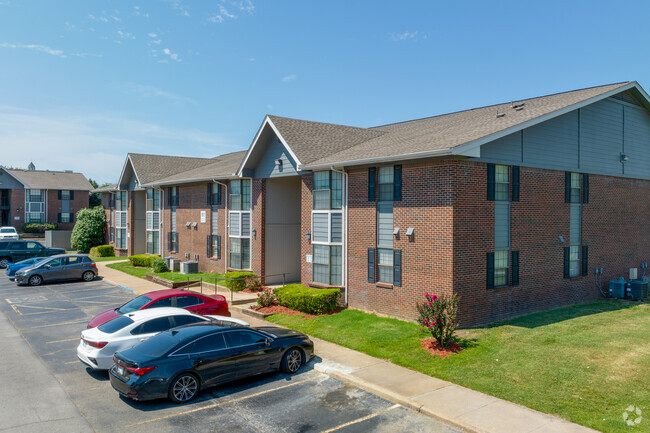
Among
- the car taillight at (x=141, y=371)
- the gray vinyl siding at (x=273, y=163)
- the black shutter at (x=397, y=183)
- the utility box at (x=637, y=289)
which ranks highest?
the gray vinyl siding at (x=273, y=163)

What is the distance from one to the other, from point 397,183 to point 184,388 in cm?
982

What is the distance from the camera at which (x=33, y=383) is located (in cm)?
1172

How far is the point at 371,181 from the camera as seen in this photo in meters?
17.9

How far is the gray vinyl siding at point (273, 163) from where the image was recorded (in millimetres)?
22375

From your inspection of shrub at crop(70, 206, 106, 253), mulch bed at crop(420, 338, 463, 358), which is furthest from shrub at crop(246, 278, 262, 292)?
shrub at crop(70, 206, 106, 253)

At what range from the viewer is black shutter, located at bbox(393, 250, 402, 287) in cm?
1683

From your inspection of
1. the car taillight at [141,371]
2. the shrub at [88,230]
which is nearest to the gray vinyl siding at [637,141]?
the car taillight at [141,371]

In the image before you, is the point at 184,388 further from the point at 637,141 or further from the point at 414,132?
the point at 637,141

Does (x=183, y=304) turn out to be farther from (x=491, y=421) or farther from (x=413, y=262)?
(x=491, y=421)

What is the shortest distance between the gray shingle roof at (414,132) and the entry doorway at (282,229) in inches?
118

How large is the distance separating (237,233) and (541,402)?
18.5 meters

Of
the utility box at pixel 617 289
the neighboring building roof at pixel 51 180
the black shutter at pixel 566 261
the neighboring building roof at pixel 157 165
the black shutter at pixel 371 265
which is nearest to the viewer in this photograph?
the black shutter at pixel 371 265

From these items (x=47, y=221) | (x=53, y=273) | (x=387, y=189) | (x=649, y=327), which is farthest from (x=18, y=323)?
(x=47, y=221)

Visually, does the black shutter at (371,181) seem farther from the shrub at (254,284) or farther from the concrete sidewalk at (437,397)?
the shrub at (254,284)
